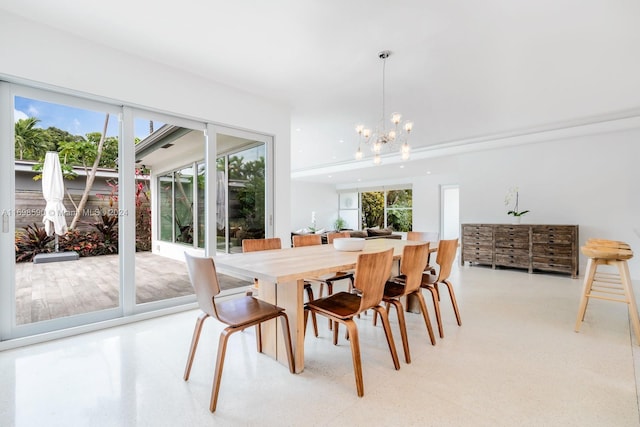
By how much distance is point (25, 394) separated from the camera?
181 cm

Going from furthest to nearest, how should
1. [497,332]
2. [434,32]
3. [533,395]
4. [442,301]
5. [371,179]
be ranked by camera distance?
[371,179] → [442,301] → [497,332] → [434,32] → [533,395]

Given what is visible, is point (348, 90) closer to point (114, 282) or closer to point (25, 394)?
point (114, 282)

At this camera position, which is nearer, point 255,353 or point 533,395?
point 533,395

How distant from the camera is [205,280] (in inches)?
67.8

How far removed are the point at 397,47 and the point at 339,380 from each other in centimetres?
282

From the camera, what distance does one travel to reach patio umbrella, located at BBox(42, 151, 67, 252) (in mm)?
2689

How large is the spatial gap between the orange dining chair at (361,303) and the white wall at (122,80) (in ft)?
7.68

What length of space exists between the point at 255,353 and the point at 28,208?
2307 mm

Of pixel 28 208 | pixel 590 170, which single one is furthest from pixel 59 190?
pixel 590 170

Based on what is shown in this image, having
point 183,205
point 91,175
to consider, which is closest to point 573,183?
point 183,205

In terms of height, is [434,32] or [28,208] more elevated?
[434,32]

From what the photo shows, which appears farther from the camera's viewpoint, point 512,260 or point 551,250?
point 512,260

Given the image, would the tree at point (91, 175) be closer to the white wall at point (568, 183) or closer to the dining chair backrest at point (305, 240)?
the dining chair backrest at point (305, 240)

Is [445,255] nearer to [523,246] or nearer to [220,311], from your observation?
[220,311]
